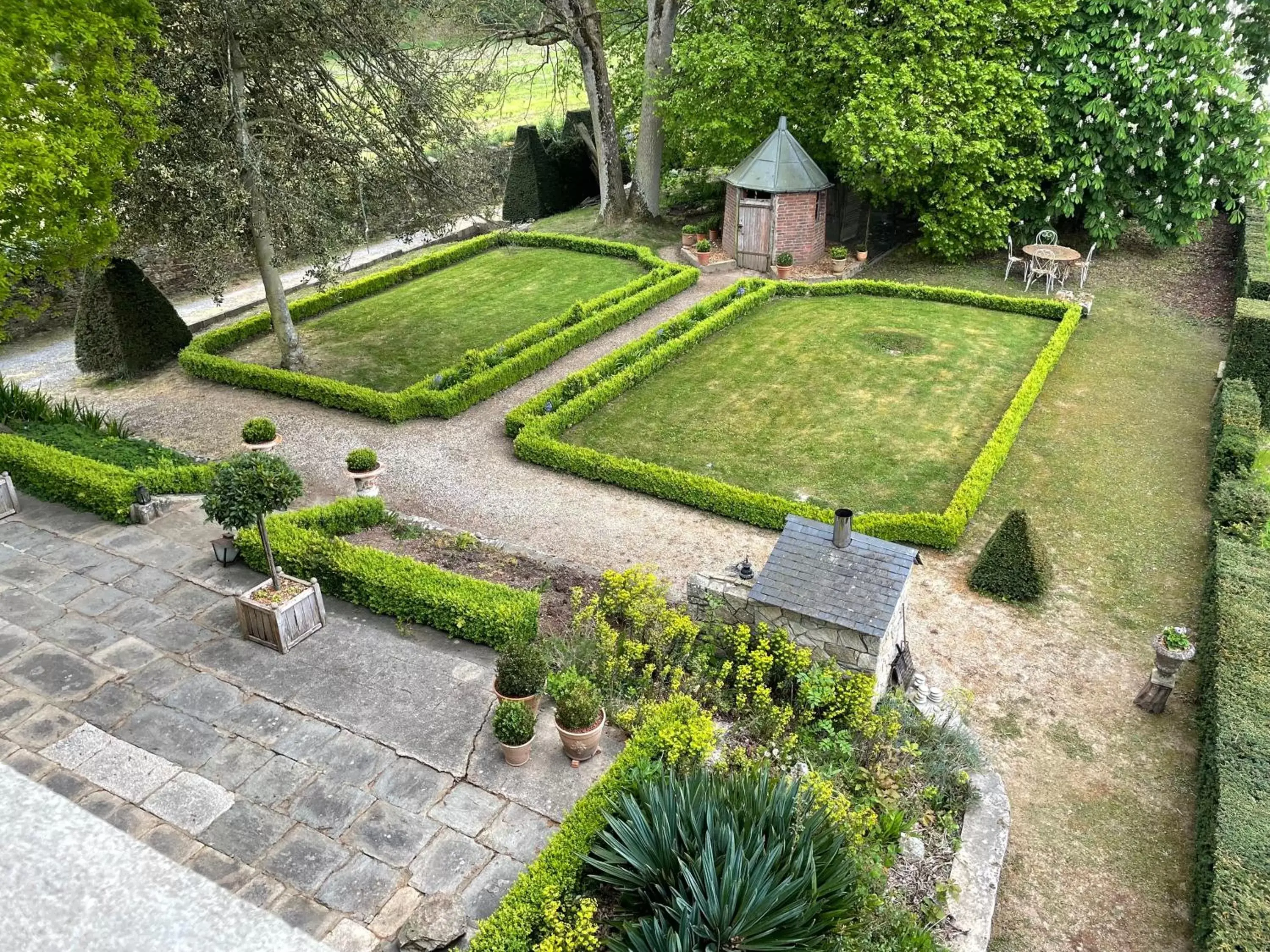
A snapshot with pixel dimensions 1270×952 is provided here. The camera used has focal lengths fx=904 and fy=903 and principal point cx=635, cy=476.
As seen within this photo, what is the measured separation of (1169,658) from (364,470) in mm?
10181

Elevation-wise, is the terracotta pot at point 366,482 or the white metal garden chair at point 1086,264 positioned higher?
the white metal garden chair at point 1086,264

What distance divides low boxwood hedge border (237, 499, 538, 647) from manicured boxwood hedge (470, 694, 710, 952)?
2065 millimetres

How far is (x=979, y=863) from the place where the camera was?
759cm

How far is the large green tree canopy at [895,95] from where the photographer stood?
1995 centimetres

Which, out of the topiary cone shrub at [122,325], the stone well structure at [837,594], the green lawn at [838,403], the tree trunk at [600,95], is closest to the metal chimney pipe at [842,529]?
the stone well structure at [837,594]

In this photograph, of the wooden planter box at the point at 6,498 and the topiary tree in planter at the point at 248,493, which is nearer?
the topiary tree in planter at the point at 248,493

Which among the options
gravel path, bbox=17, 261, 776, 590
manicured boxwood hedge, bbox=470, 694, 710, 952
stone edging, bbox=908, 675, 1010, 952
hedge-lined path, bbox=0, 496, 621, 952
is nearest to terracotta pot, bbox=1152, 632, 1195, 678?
stone edging, bbox=908, 675, 1010, 952

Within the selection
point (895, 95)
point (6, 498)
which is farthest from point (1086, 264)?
point (6, 498)

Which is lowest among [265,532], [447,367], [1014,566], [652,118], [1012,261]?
[1014,566]

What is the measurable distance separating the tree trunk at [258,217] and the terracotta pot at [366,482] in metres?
5.37

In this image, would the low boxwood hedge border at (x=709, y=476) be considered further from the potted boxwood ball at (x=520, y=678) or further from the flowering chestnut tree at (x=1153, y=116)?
the potted boxwood ball at (x=520, y=678)

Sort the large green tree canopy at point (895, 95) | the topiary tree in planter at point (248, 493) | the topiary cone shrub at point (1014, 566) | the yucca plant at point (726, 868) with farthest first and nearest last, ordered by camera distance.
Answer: the large green tree canopy at point (895, 95), the topiary cone shrub at point (1014, 566), the topiary tree in planter at point (248, 493), the yucca plant at point (726, 868)

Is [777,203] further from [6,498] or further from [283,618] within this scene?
[6,498]

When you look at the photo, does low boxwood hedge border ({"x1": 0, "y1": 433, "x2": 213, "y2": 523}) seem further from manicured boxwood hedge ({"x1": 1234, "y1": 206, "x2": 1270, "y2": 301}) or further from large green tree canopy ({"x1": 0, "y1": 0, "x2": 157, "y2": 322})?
manicured boxwood hedge ({"x1": 1234, "y1": 206, "x2": 1270, "y2": 301})
